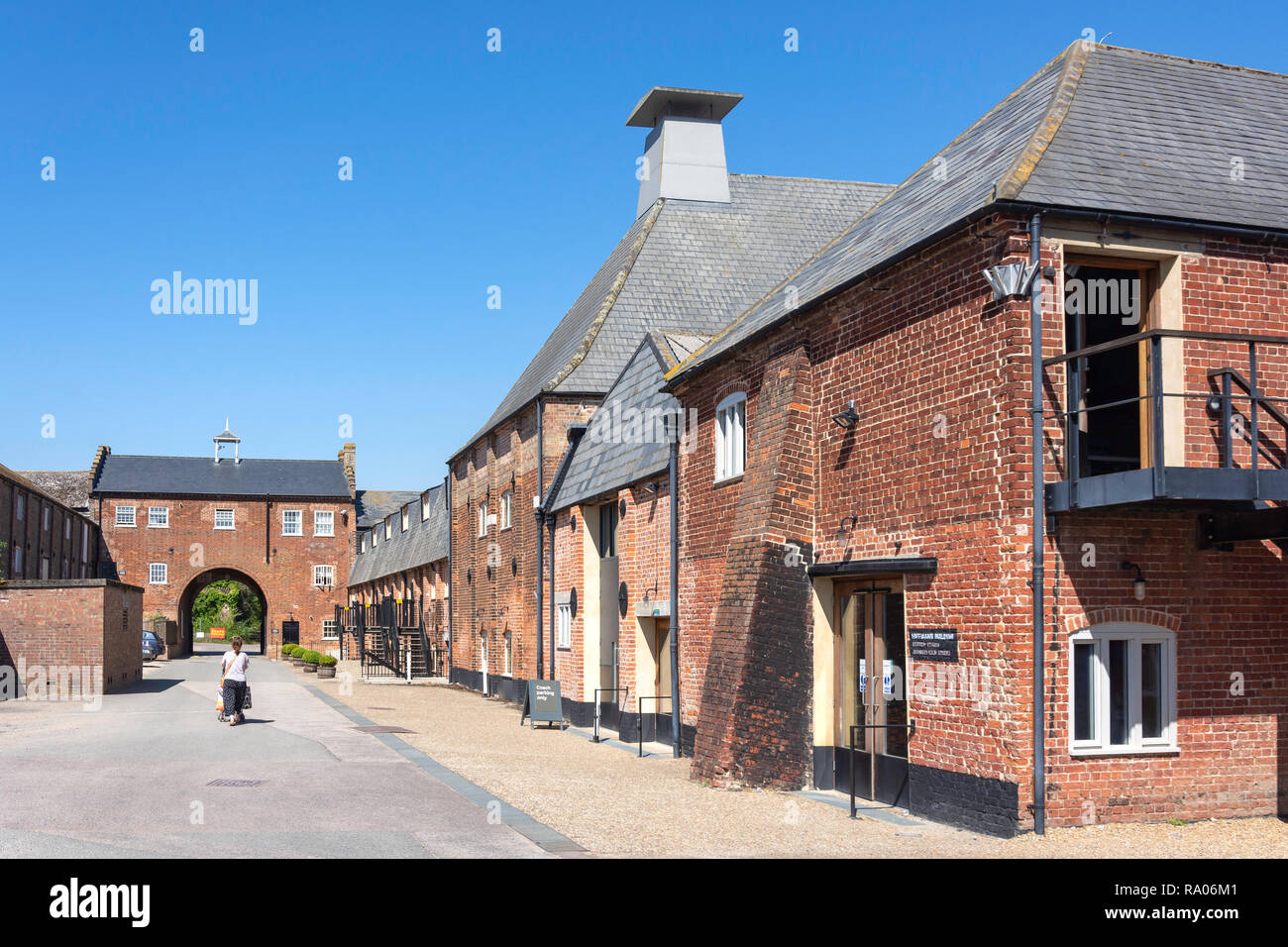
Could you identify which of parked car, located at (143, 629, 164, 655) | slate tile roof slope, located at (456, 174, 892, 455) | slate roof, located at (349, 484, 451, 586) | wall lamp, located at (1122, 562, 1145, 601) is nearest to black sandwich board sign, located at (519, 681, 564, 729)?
slate tile roof slope, located at (456, 174, 892, 455)

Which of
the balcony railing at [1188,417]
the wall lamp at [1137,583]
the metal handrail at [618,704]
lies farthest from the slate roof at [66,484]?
the wall lamp at [1137,583]

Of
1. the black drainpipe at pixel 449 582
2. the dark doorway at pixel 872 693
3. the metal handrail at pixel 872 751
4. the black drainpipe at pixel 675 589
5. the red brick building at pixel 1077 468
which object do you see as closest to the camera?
the red brick building at pixel 1077 468

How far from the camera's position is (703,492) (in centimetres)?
1795

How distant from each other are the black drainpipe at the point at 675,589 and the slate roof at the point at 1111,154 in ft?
12.1

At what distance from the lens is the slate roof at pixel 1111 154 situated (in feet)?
37.4

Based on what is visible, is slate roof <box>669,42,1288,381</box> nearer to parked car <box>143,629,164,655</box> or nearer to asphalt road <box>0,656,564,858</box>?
asphalt road <box>0,656,564,858</box>

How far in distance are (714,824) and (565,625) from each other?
14430 mm

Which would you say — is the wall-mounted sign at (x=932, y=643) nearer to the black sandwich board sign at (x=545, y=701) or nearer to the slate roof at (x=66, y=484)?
the black sandwich board sign at (x=545, y=701)

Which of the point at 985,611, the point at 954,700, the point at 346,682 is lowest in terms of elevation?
the point at 346,682

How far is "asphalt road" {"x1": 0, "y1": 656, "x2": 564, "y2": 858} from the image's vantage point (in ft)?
32.5

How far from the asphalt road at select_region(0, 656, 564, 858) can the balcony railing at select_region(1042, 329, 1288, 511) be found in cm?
571
